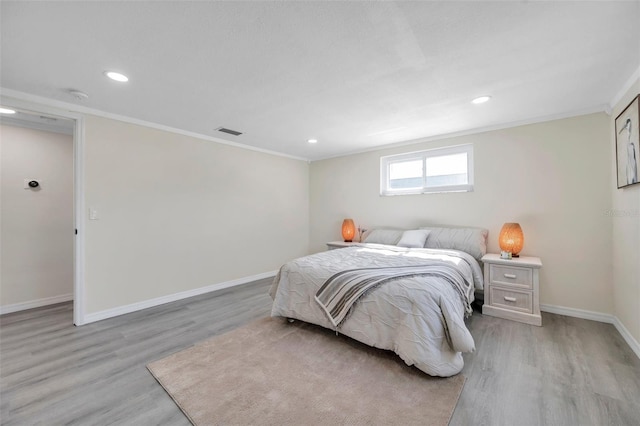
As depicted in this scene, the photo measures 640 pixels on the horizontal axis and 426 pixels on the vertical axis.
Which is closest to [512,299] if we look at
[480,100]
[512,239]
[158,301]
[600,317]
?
[512,239]

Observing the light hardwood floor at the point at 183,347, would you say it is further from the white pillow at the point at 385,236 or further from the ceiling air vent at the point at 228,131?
the ceiling air vent at the point at 228,131

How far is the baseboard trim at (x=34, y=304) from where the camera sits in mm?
3057

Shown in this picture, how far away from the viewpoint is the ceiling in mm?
1440

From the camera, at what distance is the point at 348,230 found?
177 inches

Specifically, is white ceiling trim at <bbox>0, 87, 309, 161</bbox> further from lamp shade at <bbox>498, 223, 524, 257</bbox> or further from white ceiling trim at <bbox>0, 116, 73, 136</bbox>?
lamp shade at <bbox>498, 223, 524, 257</bbox>

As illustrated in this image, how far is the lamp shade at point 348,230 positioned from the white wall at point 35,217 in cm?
402

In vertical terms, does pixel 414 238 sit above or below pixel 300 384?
above

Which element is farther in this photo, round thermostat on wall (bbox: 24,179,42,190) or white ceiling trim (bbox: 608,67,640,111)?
round thermostat on wall (bbox: 24,179,42,190)

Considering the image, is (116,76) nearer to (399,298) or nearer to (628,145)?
(399,298)

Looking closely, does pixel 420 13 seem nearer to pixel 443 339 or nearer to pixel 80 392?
pixel 443 339

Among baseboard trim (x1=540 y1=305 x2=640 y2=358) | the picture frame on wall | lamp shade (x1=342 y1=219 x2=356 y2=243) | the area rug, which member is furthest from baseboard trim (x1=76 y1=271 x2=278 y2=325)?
the picture frame on wall

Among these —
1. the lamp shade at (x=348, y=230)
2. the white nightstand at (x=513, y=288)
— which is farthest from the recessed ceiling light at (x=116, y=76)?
the white nightstand at (x=513, y=288)

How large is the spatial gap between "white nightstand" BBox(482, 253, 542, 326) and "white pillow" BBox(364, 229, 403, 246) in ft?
4.02

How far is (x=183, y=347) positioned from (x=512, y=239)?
359 centimetres
